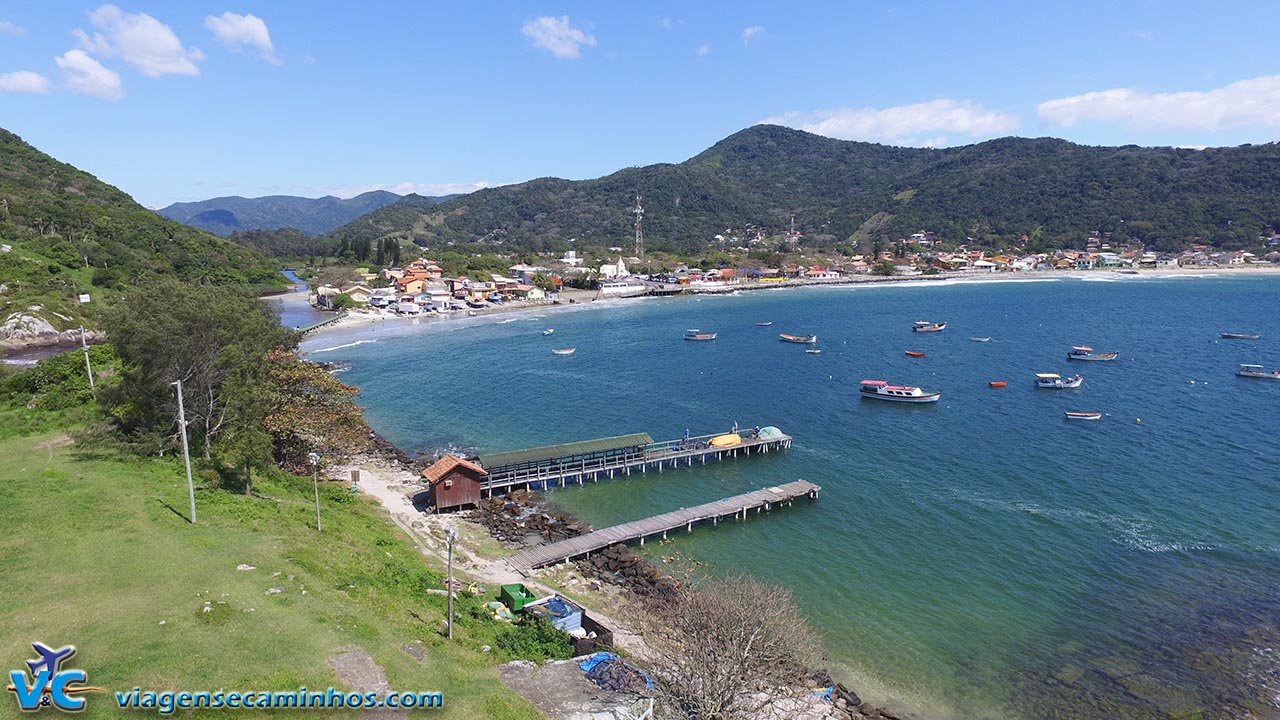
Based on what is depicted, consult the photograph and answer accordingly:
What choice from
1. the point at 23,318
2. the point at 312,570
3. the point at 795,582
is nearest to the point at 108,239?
the point at 23,318

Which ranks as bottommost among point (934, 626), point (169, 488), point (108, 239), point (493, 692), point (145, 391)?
point (934, 626)

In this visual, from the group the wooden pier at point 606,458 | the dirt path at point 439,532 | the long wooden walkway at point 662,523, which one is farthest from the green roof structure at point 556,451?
the long wooden walkway at point 662,523

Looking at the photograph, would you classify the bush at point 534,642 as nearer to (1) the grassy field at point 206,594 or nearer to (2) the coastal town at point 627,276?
(1) the grassy field at point 206,594

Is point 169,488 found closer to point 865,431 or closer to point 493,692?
point 493,692

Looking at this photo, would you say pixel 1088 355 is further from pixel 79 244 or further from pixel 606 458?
pixel 79 244

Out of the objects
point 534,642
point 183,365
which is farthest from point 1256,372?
point 183,365

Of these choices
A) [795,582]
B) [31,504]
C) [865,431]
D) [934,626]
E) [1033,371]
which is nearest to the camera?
[31,504]

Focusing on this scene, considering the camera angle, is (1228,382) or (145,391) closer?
(145,391)
